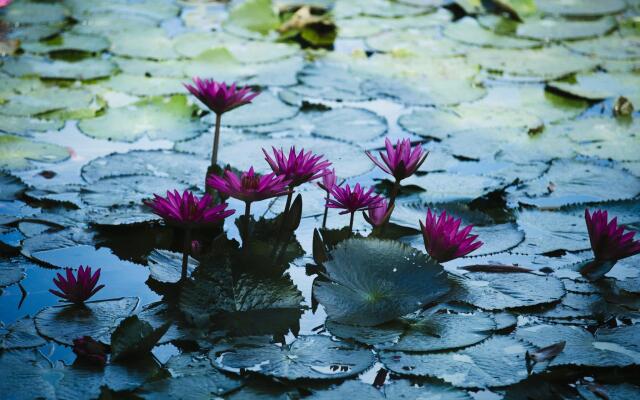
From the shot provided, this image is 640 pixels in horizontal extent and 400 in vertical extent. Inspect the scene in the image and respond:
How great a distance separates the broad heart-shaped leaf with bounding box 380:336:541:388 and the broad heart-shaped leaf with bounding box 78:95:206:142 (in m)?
1.51

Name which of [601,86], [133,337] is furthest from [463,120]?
[133,337]

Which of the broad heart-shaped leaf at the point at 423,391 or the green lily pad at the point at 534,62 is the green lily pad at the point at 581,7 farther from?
the broad heart-shaped leaf at the point at 423,391

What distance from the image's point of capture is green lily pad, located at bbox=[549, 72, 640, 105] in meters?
3.40

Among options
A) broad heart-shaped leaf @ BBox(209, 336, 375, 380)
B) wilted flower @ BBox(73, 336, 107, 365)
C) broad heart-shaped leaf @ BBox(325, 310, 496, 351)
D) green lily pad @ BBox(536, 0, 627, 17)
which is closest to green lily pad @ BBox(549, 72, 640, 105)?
green lily pad @ BBox(536, 0, 627, 17)

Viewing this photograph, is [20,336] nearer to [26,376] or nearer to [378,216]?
[26,376]

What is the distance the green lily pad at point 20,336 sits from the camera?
1.72 m

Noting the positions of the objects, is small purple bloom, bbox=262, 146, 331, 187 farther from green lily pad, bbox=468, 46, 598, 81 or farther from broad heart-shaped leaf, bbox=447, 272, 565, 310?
green lily pad, bbox=468, 46, 598, 81

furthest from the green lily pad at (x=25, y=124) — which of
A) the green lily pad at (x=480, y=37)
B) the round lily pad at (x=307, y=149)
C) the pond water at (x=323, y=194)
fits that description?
the green lily pad at (x=480, y=37)

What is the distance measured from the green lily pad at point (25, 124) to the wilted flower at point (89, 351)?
151cm

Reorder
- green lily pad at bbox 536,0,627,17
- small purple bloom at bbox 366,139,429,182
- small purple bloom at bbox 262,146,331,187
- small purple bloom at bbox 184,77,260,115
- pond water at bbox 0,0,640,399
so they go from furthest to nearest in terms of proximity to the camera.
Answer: green lily pad at bbox 536,0,627,17 < small purple bloom at bbox 184,77,260,115 < small purple bloom at bbox 366,139,429,182 < small purple bloom at bbox 262,146,331,187 < pond water at bbox 0,0,640,399

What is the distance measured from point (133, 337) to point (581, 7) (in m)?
3.83

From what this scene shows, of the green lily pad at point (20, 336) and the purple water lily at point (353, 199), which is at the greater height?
the purple water lily at point (353, 199)

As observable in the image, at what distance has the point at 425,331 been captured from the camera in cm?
180

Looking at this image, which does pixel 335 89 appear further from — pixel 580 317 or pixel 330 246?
pixel 580 317
